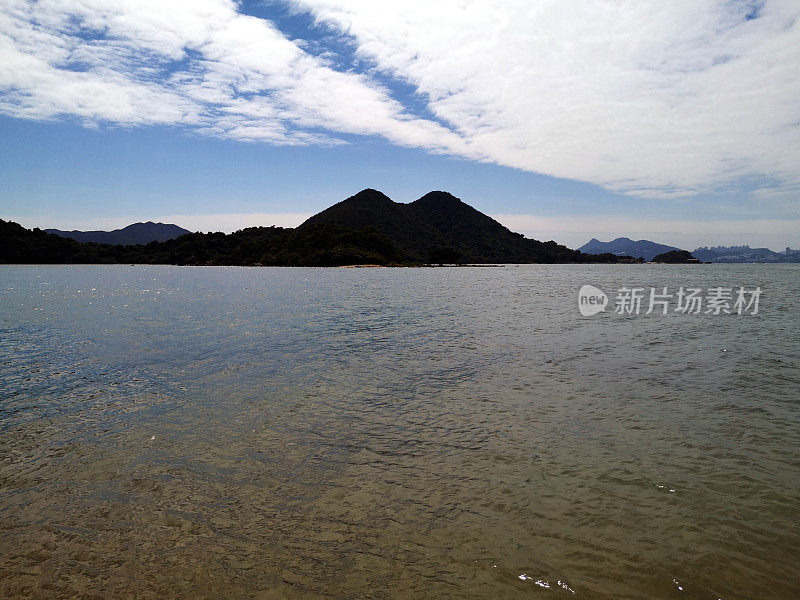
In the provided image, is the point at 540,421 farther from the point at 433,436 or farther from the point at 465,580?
the point at 465,580

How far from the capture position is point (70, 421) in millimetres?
13953

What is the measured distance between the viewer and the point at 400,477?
32.9 feet

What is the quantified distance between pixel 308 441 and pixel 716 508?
32.3ft

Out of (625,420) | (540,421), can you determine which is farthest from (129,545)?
(625,420)

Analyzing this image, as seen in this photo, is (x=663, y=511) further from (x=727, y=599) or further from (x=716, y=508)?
(x=727, y=599)

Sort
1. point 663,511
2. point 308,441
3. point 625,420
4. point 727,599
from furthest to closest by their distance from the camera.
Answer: point 625,420, point 308,441, point 663,511, point 727,599

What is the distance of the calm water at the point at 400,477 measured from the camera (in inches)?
265

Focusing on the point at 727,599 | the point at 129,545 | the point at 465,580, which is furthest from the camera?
the point at 129,545

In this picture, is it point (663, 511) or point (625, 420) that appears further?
point (625, 420)

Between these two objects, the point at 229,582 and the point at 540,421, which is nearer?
the point at 229,582

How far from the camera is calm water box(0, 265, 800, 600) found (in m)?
6.74

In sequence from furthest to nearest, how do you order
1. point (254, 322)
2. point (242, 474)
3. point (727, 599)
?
point (254, 322)
point (242, 474)
point (727, 599)

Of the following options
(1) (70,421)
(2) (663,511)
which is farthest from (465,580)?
(1) (70,421)

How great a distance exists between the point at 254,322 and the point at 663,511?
34.9 metres
